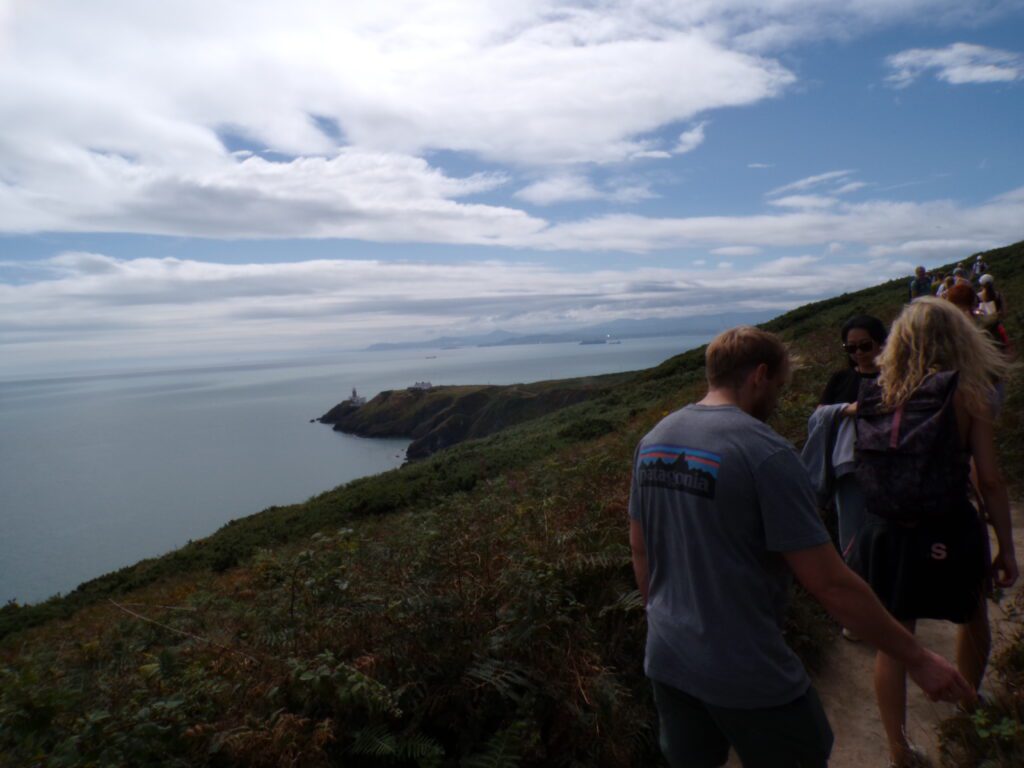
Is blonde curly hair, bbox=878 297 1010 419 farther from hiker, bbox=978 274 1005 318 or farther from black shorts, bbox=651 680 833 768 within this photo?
hiker, bbox=978 274 1005 318

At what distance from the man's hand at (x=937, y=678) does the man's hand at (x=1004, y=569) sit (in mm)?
1114

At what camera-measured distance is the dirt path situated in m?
3.41

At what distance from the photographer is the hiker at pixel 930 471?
255cm

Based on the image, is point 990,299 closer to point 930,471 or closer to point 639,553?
point 930,471

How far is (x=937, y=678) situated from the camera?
1908 millimetres

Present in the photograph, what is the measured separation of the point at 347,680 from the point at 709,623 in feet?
6.43

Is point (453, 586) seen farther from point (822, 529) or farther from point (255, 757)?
point (822, 529)

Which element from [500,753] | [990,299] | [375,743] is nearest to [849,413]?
[500,753]

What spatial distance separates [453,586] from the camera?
393 centimetres

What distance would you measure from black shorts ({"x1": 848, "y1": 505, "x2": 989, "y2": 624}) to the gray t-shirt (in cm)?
102

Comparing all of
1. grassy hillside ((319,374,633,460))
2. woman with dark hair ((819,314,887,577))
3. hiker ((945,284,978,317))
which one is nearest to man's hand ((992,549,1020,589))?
woman with dark hair ((819,314,887,577))

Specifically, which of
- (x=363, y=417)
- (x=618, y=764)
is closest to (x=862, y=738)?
(x=618, y=764)

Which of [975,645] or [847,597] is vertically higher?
[847,597]

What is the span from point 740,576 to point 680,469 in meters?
0.35
